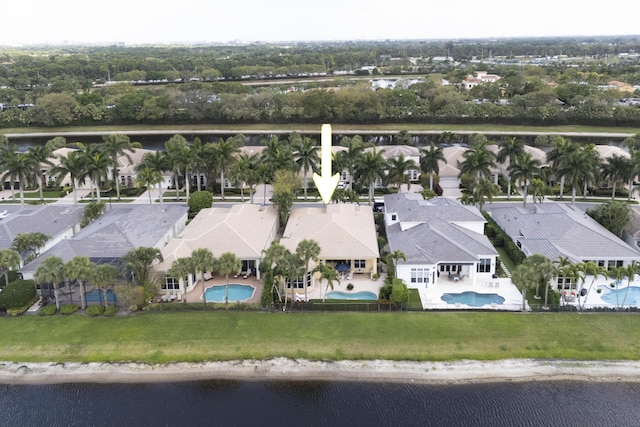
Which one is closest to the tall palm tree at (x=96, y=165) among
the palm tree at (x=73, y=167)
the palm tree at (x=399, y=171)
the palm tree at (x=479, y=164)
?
the palm tree at (x=73, y=167)

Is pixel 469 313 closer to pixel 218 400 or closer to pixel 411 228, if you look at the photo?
pixel 411 228

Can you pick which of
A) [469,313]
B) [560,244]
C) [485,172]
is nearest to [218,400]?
[469,313]

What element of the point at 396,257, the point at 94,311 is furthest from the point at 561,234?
the point at 94,311

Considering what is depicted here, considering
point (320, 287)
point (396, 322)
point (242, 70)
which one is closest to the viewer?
point (396, 322)

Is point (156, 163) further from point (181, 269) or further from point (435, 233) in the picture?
point (435, 233)

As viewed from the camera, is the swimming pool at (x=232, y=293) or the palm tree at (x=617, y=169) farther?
the palm tree at (x=617, y=169)

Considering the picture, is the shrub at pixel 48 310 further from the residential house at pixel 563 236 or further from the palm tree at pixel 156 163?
the residential house at pixel 563 236
